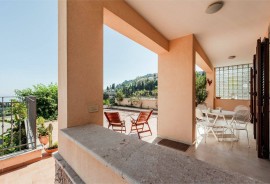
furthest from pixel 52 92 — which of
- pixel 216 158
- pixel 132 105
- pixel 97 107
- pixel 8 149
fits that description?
pixel 216 158

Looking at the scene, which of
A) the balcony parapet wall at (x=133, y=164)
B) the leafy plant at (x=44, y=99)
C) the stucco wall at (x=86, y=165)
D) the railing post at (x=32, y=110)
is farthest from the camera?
the leafy plant at (x=44, y=99)

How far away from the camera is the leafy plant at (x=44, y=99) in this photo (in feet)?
21.0

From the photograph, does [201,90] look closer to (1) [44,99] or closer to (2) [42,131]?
(2) [42,131]

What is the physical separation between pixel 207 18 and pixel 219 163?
278cm

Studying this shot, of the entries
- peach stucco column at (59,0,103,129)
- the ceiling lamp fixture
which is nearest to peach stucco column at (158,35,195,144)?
the ceiling lamp fixture

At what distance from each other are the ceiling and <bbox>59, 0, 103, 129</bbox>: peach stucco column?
0.99m

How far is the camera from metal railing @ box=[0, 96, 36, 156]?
2570 millimetres

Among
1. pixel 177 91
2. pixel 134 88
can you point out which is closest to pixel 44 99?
pixel 177 91

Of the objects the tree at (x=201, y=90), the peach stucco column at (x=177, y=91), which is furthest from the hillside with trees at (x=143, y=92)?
the peach stucco column at (x=177, y=91)

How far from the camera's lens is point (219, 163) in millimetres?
2428

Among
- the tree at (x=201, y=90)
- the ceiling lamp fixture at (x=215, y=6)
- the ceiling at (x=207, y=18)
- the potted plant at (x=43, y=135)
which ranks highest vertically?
the ceiling at (x=207, y=18)

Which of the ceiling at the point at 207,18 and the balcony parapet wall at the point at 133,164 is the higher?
the ceiling at the point at 207,18

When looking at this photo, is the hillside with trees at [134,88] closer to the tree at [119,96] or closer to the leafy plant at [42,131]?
the tree at [119,96]

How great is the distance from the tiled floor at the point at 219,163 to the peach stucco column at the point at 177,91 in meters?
0.50
